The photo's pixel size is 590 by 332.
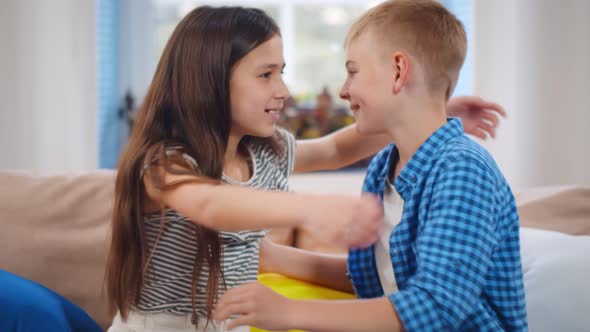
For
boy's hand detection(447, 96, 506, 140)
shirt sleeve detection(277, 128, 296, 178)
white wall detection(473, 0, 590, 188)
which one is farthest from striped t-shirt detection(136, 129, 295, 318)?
white wall detection(473, 0, 590, 188)

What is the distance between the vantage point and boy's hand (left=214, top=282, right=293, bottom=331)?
849 millimetres

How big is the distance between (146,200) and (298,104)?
2.72m

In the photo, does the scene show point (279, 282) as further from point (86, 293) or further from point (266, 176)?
point (86, 293)

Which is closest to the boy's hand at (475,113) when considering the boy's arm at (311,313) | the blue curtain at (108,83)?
the boy's arm at (311,313)

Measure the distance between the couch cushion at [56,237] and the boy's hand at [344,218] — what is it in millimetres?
939

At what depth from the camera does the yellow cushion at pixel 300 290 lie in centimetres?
146

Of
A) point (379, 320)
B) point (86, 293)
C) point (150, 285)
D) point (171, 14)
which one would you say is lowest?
point (86, 293)

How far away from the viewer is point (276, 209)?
2.69 ft

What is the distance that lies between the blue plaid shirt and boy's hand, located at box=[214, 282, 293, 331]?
0.17 meters

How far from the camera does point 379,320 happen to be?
3.02 feet

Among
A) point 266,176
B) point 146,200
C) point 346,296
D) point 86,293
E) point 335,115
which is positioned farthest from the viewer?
point 335,115

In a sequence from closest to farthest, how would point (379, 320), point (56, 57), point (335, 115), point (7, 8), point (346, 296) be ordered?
point (379, 320), point (346, 296), point (7, 8), point (56, 57), point (335, 115)

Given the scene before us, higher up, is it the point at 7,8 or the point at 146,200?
the point at 7,8

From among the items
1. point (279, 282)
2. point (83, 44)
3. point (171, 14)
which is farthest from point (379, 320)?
point (171, 14)
